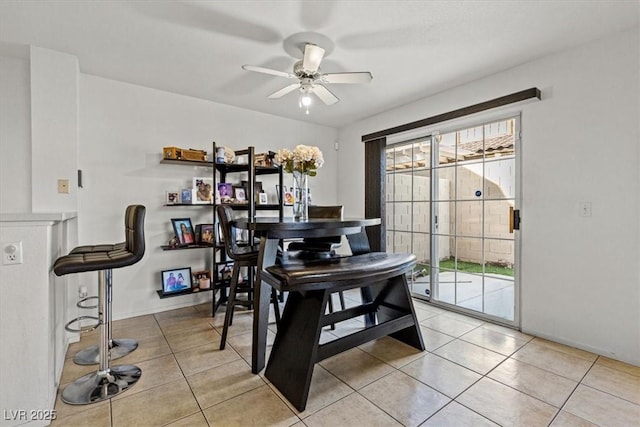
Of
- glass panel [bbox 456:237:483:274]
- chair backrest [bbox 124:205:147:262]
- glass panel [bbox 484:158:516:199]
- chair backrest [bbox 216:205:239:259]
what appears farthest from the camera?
glass panel [bbox 456:237:483:274]

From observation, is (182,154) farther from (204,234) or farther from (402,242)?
(402,242)

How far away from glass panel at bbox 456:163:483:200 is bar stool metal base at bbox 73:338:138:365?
3.47 metres

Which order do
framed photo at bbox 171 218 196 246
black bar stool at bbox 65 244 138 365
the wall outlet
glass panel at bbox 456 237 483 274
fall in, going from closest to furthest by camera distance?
the wall outlet → black bar stool at bbox 65 244 138 365 → glass panel at bbox 456 237 483 274 → framed photo at bbox 171 218 196 246

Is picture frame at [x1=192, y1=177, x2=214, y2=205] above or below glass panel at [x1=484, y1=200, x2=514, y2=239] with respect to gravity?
above

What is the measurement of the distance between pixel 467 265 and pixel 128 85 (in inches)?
160

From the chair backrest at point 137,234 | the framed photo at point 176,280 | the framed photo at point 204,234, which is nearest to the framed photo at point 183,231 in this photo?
the framed photo at point 204,234

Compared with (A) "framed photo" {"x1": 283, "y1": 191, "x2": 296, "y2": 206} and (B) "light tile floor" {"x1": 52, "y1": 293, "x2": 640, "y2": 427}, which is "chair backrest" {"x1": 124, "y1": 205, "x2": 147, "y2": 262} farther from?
(A) "framed photo" {"x1": 283, "y1": 191, "x2": 296, "y2": 206}

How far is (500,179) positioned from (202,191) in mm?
3194

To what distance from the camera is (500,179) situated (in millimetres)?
2965

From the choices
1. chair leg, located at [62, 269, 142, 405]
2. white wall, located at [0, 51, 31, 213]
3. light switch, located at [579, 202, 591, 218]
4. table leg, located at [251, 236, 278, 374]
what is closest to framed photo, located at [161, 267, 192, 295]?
chair leg, located at [62, 269, 142, 405]

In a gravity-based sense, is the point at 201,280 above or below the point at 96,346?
above

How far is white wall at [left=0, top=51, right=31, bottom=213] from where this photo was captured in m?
2.51

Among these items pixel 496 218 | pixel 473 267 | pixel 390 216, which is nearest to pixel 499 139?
pixel 496 218

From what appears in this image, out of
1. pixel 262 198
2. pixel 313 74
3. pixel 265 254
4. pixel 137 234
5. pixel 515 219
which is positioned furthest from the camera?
pixel 262 198
